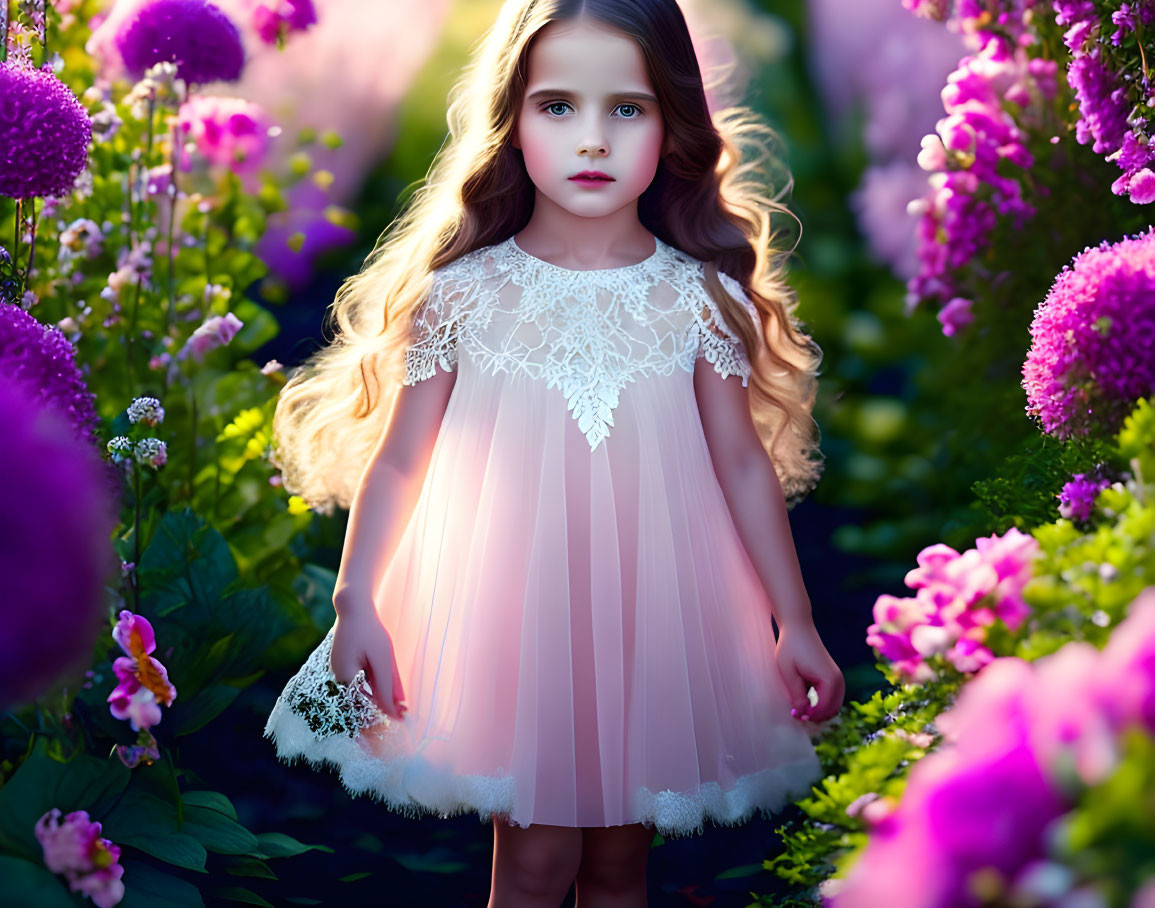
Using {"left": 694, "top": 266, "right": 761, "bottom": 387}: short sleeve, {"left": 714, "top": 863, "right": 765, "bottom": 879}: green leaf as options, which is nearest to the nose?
{"left": 694, "top": 266, "right": 761, "bottom": 387}: short sleeve

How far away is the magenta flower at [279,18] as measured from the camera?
97.7 inches

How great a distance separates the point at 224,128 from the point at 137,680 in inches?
62.5

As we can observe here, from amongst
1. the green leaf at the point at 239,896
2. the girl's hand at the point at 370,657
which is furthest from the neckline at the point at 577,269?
the green leaf at the point at 239,896

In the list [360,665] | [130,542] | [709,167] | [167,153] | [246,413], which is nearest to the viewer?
[360,665]

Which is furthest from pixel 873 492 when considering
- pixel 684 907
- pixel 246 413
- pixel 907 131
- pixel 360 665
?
pixel 360 665

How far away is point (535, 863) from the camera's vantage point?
5.99 feet

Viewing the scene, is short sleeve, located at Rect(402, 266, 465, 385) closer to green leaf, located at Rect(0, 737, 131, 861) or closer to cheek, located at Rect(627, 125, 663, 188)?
cheek, located at Rect(627, 125, 663, 188)

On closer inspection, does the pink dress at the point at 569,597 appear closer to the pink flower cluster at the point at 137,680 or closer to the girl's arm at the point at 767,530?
the girl's arm at the point at 767,530

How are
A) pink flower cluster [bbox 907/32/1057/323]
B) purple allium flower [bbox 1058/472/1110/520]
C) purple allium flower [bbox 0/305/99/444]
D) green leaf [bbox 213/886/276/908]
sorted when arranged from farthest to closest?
1. pink flower cluster [bbox 907/32/1057/323]
2. green leaf [bbox 213/886/276/908]
3. purple allium flower [bbox 0/305/99/444]
4. purple allium flower [bbox 1058/472/1110/520]

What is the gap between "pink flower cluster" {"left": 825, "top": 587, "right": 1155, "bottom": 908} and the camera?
0.72 metres

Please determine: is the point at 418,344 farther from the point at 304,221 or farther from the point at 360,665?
the point at 304,221

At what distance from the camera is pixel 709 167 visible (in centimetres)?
208

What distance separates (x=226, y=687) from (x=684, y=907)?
1064 millimetres

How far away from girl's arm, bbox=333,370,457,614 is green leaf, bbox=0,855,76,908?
0.62m
